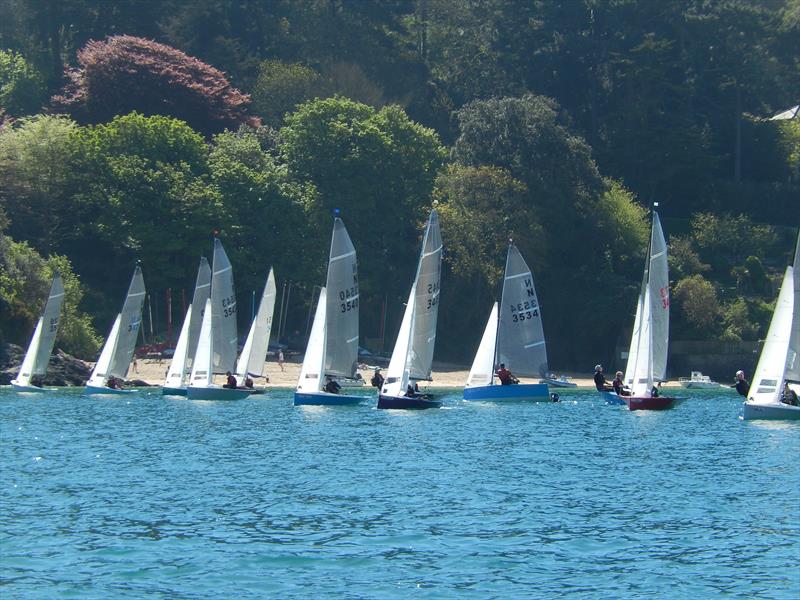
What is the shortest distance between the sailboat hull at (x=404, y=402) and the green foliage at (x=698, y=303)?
34172mm

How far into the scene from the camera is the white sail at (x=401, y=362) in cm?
5644

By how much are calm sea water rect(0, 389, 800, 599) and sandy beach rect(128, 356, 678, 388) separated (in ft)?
69.5

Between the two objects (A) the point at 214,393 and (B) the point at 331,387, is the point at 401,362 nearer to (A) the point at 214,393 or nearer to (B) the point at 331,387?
(B) the point at 331,387

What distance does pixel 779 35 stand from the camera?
369 ft

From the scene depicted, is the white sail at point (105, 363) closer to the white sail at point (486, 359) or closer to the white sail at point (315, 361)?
the white sail at point (315, 361)

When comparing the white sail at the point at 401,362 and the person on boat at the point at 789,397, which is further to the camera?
the white sail at the point at 401,362

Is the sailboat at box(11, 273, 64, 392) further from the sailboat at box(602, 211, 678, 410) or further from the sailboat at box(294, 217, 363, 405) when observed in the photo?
the sailboat at box(602, 211, 678, 410)

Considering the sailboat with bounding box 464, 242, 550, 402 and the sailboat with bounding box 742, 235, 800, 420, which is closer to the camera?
the sailboat with bounding box 742, 235, 800, 420

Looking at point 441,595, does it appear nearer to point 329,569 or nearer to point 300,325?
point 329,569

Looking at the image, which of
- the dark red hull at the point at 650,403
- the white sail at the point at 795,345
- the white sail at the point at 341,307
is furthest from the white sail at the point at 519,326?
the white sail at the point at 795,345

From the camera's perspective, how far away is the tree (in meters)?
95.2

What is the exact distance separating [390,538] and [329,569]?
10.2ft

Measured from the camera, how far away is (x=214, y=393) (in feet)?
209

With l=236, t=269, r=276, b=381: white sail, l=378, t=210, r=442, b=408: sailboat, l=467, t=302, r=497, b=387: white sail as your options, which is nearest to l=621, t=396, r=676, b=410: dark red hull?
l=467, t=302, r=497, b=387: white sail
